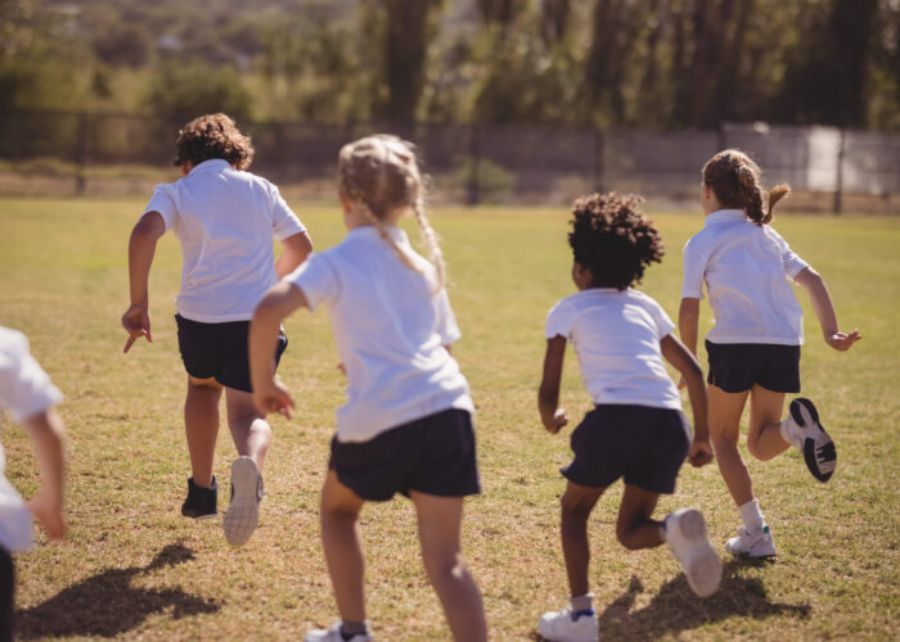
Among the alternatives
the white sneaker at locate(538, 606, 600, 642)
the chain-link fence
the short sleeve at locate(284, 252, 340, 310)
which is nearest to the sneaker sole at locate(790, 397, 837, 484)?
the white sneaker at locate(538, 606, 600, 642)

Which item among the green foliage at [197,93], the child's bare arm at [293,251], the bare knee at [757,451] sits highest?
the green foliage at [197,93]

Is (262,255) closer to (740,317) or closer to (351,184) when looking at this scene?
(351,184)

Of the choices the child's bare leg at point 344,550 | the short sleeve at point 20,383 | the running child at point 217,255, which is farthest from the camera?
the running child at point 217,255

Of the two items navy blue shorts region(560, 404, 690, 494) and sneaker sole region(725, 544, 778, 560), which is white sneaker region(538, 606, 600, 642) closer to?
navy blue shorts region(560, 404, 690, 494)

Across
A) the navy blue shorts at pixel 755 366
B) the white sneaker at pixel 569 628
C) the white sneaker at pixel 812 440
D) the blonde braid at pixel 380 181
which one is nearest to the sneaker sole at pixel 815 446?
the white sneaker at pixel 812 440

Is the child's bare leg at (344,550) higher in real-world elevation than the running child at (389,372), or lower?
lower

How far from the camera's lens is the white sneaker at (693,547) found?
11.9 feet

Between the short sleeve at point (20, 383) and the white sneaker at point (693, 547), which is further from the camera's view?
the white sneaker at point (693, 547)

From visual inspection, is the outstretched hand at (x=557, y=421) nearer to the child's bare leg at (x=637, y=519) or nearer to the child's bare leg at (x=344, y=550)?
the child's bare leg at (x=637, y=519)

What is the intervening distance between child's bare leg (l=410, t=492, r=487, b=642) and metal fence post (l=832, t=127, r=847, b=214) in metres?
29.1

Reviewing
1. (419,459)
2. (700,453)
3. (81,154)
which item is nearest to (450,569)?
(419,459)

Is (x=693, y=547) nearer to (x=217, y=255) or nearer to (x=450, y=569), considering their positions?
(x=450, y=569)

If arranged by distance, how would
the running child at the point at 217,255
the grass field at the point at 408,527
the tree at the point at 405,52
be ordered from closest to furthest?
the grass field at the point at 408,527, the running child at the point at 217,255, the tree at the point at 405,52

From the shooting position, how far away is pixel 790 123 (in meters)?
40.8
